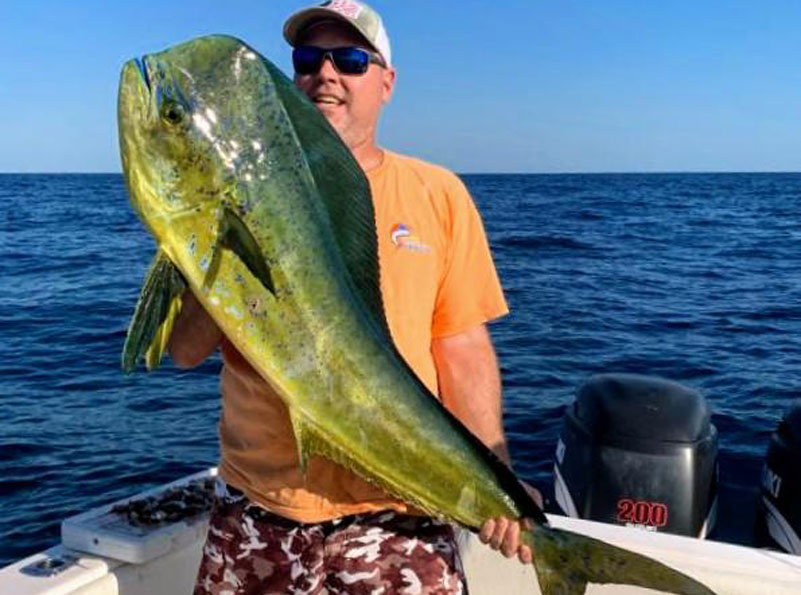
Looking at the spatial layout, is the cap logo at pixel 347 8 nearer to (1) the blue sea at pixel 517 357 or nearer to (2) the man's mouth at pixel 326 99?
(2) the man's mouth at pixel 326 99

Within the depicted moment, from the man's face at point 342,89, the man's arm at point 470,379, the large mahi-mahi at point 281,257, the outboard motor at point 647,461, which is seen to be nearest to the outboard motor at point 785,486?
the outboard motor at point 647,461

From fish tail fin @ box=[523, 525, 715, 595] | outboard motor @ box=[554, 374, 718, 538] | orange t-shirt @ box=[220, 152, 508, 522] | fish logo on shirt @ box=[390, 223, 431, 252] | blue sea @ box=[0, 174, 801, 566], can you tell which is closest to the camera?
fish tail fin @ box=[523, 525, 715, 595]

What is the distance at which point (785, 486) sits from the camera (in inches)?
165

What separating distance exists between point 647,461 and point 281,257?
2960 mm

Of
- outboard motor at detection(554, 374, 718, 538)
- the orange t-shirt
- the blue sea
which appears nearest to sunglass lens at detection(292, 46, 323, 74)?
the orange t-shirt

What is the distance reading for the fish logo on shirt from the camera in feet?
8.05

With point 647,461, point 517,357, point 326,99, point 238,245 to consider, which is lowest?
point 517,357

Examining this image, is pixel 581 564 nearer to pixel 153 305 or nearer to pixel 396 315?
pixel 396 315

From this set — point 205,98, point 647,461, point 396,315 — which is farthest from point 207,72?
point 647,461

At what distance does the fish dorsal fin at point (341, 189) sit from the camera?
1.89m

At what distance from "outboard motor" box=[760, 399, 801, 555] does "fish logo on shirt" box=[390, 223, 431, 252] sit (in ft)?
8.57

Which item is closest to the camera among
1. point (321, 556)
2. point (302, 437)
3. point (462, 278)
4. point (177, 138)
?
point (177, 138)

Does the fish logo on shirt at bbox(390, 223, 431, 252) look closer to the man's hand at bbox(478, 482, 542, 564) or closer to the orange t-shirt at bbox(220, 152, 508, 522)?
the orange t-shirt at bbox(220, 152, 508, 522)

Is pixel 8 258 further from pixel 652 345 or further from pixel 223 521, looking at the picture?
pixel 223 521
